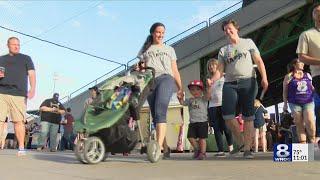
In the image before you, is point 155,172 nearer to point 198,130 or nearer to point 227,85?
point 227,85

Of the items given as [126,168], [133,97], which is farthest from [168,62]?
[126,168]

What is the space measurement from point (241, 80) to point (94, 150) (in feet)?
7.75

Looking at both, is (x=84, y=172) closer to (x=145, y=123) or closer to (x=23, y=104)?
(x=23, y=104)

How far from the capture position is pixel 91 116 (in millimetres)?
6723

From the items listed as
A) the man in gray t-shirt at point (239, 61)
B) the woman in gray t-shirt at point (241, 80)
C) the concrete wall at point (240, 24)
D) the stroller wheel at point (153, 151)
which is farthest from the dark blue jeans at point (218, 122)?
the concrete wall at point (240, 24)

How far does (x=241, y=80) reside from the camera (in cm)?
749

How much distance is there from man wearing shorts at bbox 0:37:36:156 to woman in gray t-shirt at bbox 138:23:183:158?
6.63 feet

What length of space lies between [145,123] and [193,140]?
8.33 m

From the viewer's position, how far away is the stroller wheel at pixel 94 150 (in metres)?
6.46

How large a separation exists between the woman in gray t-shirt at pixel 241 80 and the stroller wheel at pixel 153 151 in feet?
4.13

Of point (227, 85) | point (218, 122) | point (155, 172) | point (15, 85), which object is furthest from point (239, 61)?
point (15, 85)

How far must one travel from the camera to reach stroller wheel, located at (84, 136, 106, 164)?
6.46 meters

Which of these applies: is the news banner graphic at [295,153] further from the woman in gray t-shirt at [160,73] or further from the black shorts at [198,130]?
the black shorts at [198,130]

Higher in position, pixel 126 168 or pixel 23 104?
pixel 23 104
